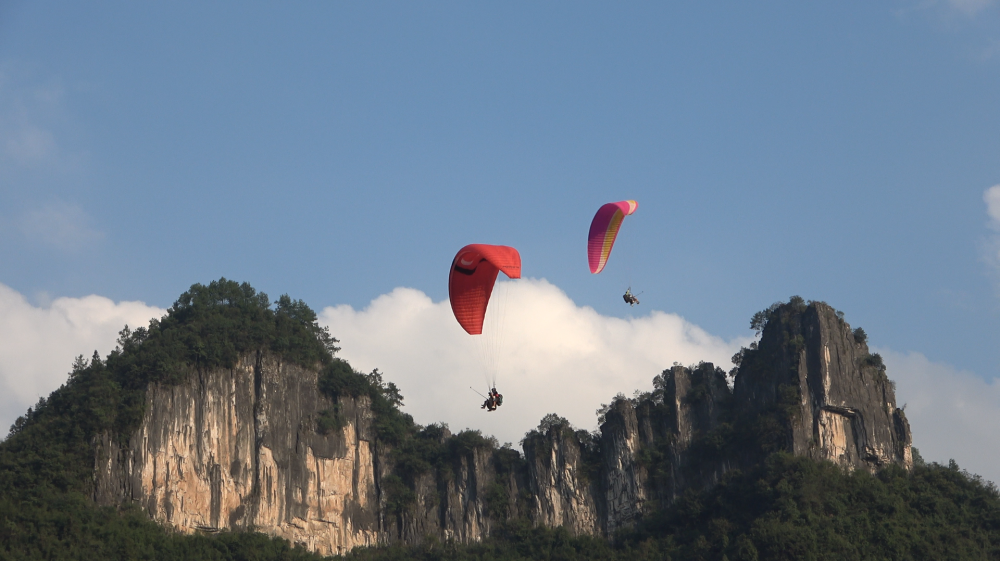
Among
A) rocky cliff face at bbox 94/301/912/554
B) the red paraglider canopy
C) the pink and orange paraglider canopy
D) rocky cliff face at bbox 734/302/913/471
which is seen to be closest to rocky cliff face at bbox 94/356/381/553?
rocky cliff face at bbox 94/301/912/554

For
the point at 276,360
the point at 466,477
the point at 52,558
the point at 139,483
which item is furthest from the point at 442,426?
the point at 52,558

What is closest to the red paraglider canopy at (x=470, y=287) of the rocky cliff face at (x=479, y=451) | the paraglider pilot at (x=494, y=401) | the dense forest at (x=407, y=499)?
the paraglider pilot at (x=494, y=401)

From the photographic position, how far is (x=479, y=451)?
7238cm

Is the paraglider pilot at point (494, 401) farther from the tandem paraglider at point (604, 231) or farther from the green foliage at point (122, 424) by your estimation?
the green foliage at point (122, 424)

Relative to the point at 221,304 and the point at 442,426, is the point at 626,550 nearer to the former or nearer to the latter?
the point at 442,426

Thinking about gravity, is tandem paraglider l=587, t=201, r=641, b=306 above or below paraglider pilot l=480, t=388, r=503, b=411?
above

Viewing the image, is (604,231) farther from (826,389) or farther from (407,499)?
(407,499)

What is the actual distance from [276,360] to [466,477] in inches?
462

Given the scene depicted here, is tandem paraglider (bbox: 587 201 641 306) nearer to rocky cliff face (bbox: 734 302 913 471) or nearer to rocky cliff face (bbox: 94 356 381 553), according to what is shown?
rocky cliff face (bbox: 734 302 913 471)

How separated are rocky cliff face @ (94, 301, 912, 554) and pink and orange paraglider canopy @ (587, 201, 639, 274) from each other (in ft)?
64.9

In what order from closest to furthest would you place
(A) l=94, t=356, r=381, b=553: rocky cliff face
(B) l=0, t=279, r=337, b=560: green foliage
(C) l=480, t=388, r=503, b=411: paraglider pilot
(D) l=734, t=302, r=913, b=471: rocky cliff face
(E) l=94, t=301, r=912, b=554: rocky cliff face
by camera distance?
(C) l=480, t=388, r=503, b=411: paraglider pilot < (B) l=0, t=279, r=337, b=560: green foliage < (A) l=94, t=356, r=381, b=553: rocky cliff face < (E) l=94, t=301, r=912, b=554: rocky cliff face < (D) l=734, t=302, r=913, b=471: rocky cliff face

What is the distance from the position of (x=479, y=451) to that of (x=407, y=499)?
180 inches

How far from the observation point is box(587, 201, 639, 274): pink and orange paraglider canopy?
50.2 meters

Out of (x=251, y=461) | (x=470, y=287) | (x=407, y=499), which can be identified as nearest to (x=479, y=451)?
(x=407, y=499)
